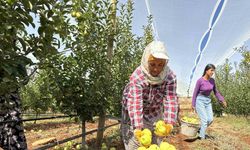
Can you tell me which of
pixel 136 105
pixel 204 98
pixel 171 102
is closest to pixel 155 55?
pixel 136 105

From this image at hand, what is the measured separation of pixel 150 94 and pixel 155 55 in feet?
1.84

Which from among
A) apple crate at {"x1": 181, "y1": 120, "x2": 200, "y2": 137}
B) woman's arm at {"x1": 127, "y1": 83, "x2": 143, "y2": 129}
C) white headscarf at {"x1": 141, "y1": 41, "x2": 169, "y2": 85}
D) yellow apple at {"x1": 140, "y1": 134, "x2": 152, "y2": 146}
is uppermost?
white headscarf at {"x1": 141, "y1": 41, "x2": 169, "y2": 85}

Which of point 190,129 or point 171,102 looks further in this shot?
point 190,129

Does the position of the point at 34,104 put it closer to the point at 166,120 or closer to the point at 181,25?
the point at 181,25

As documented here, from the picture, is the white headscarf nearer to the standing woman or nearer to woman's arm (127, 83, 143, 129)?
woman's arm (127, 83, 143, 129)

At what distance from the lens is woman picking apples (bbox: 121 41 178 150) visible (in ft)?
9.76

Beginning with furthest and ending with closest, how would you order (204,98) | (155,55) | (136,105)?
(204,98), (136,105), (155,55)

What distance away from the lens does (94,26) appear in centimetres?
482

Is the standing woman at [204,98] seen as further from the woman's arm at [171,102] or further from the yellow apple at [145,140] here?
the yellow apple at [145,140]

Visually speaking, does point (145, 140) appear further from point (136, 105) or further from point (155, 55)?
point (155, 55)

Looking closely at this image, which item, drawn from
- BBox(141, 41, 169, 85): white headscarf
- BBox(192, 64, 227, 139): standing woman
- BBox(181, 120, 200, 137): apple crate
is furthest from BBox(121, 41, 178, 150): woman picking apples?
BBox(181, 120, 200, 137): apple crate

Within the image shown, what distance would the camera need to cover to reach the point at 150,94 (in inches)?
129

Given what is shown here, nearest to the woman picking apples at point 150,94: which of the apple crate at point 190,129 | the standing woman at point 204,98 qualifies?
the standing woman at point 204,98

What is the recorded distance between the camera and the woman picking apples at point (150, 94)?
2.98 metres
